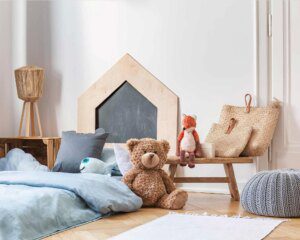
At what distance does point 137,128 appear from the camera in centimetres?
431

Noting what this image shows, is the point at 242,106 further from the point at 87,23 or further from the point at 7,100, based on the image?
the point at 7,100

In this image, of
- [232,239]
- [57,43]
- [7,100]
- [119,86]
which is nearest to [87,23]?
[57,43]

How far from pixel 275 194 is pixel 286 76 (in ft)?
3.65

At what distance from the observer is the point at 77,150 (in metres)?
3.85

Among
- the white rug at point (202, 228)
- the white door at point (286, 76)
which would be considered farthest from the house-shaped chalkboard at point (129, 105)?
the white rug at point (202, 228)

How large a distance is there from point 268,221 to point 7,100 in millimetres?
2893

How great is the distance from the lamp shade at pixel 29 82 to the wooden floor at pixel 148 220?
1727 millimetres

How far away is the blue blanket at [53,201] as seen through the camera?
242 cm

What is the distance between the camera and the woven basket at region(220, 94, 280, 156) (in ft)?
12.1

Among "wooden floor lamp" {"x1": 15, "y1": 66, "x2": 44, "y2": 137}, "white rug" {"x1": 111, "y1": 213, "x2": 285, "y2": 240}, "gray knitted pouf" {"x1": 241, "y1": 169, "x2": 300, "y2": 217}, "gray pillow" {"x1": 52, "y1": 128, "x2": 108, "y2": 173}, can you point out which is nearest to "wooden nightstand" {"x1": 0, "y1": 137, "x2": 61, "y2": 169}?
"wooden floor lamp" {"x1": 15, "y1": 66, "x2": 44, "y2": 137}

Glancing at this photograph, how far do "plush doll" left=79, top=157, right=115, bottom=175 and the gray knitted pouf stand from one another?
3.49 feet

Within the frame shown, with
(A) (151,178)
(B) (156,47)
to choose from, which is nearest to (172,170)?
(A) (151,178)

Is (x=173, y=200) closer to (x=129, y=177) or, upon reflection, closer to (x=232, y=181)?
(x=129, y=177)

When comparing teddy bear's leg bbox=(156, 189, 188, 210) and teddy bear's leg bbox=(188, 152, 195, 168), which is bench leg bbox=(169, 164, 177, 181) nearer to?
Answer: teddy bear's leg bbox=(188, 152, 195, 168)
